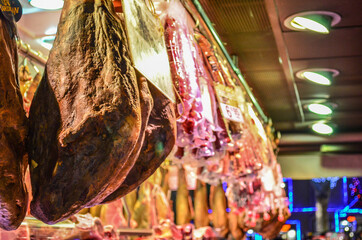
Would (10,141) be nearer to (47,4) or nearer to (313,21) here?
(47,4)

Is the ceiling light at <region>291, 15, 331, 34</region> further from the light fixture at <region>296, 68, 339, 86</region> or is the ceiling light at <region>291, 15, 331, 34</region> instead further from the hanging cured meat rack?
the hanging cured meat rack

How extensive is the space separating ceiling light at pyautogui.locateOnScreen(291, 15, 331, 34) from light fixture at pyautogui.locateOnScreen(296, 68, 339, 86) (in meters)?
1.17

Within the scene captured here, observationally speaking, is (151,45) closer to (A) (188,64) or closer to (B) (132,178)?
(B) (132,178)

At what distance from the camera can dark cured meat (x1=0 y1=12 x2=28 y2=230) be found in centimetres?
115

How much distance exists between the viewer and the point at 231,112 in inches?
112

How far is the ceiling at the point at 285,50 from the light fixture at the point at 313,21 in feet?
0.18

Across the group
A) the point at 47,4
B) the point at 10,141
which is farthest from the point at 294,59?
the point at 10,141

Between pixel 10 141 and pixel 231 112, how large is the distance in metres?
1.76

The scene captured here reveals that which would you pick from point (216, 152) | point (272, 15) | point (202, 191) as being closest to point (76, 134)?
point (216, 152)

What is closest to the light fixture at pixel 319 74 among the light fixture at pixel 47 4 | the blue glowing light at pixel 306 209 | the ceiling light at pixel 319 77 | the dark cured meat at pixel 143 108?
the ceiling light at pixel 319 77

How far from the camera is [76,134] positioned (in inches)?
46.4

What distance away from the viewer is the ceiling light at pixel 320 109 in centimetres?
686

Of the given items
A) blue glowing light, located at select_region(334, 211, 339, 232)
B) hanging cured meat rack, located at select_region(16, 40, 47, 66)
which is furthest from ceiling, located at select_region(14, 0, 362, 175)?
blue glowing light, located at select_region(334, 211, 339, 232)

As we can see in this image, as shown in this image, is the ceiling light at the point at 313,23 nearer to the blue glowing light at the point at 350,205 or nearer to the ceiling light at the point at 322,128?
the ceiling light at the point at 322,128
